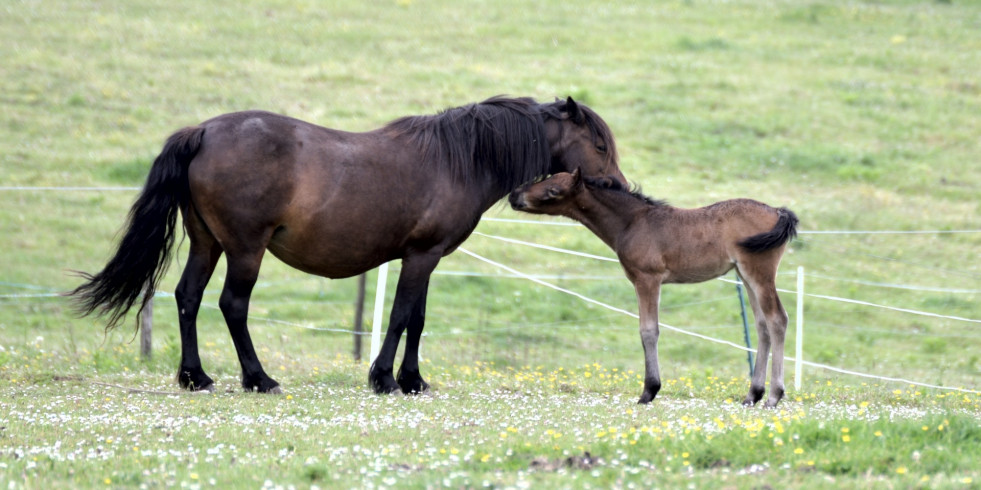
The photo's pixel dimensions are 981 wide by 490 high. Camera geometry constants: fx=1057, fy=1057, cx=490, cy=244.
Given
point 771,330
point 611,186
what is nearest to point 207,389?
point 611,186

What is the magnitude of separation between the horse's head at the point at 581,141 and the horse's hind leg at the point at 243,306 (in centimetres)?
306

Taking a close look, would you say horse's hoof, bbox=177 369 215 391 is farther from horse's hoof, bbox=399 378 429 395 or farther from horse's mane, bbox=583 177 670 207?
horse's mane, bbox=583 177 670 207

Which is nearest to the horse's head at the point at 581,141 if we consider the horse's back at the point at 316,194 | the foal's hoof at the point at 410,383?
the horse's back at the point at 316,194

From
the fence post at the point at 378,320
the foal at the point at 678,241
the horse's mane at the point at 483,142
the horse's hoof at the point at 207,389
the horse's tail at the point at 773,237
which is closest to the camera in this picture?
the horse's tail at the point at 773,237

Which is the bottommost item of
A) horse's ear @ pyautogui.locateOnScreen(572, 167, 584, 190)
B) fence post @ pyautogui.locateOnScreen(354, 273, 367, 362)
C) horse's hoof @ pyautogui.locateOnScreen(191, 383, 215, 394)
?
fence post @ pyautogui.locateOnScreen(354, 273, 367, 362)

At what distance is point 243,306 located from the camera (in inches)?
372

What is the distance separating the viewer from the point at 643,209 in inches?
375

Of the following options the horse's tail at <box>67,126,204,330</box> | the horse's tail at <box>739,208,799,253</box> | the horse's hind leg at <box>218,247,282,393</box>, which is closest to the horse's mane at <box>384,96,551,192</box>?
the horse's hind leg at <box>218,247,282,393</box>

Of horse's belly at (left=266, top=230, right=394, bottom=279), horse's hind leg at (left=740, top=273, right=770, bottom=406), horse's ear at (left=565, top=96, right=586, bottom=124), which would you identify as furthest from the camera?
horse's ear at (left=565, top=96, right=586, bottom=124)

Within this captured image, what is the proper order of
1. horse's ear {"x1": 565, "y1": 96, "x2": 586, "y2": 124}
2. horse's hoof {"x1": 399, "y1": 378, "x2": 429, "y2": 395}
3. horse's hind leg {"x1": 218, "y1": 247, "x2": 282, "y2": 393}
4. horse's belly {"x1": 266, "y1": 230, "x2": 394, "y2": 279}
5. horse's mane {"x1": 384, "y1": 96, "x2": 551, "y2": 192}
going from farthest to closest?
horse's ear {"x1": 565, "y1": 96, "x2": 586, "y2": 124} < horse's hoof {"x1": 399, "y1": 378, "x2": 429, "y2": 395} < horse's mane {"x1": 384, "y1": 96, "x2": 551, "y2": 192} < horse's belly {"x1": 266, "y1": 230, "x2": 394, "y2": 279} < horse's hind leg {"x1": 218, "y1": 247, "x2": 282, "y2": 393}

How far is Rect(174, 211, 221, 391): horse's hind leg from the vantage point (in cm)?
959

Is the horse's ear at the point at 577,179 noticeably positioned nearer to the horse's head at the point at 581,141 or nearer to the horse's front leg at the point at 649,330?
the horse's head at the point at 581,141

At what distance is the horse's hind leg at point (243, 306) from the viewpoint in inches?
364

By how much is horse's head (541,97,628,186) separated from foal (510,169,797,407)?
65cm
